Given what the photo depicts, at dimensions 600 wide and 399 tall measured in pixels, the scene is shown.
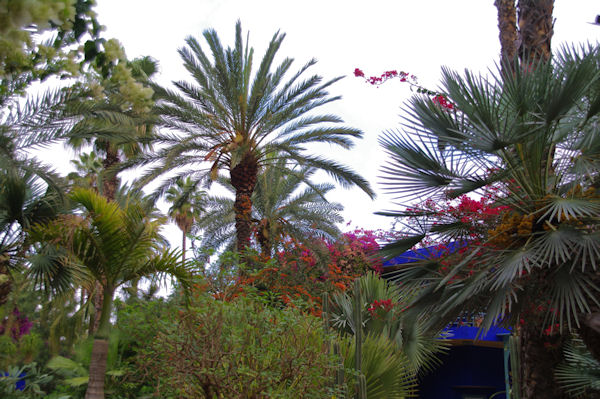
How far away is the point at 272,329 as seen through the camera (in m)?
6.01

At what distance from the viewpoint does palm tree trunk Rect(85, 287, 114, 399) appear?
6.43 m

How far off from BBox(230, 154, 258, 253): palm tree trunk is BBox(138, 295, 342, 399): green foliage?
21.7 feet

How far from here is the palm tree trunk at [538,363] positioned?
557 centimetres

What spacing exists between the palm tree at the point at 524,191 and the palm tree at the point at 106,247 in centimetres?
321

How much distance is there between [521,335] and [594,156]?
2.19 meters

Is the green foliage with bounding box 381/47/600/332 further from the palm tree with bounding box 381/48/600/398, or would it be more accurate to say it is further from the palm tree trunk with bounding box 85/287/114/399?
the palm tree trunk with bounding box 85/287/114/399

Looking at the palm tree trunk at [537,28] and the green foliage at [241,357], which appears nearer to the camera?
the green foliage at [241,357]

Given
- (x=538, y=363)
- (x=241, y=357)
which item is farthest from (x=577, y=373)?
(x=241, y=357)

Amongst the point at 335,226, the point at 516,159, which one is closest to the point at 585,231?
the point at 516,159

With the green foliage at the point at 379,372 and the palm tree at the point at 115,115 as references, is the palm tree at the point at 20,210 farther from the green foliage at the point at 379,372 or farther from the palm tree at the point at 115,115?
the green foliage at the point at 379,372

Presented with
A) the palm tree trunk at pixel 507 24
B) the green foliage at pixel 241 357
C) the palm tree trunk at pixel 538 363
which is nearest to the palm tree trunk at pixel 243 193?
the green foliage at pixel 241 357

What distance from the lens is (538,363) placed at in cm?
562

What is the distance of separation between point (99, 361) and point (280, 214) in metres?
11.8

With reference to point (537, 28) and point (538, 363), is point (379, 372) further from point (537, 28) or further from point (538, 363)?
point (537, 28)
